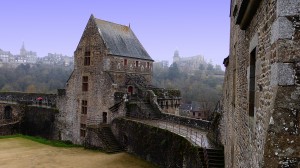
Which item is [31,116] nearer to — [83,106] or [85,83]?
[83,106]

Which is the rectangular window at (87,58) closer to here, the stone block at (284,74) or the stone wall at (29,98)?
the stone wall at (29,98)

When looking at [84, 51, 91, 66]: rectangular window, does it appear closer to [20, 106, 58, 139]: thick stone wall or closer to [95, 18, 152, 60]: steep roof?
[95, 18, 152, 60]: steep roof

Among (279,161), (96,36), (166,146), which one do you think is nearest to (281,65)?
(279,161)

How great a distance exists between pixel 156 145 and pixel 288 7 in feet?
58.9

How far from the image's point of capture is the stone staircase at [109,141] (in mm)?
25984

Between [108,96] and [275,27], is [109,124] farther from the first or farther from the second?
[275,27]

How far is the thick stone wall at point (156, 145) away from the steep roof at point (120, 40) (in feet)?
23.7

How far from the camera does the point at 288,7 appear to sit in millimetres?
4035

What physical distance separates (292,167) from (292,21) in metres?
1.70

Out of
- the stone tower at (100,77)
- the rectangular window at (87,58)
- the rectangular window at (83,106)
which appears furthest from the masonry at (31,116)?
the rectangular window at (87,58)

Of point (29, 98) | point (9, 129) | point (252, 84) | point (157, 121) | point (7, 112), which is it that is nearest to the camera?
point (252, 84)

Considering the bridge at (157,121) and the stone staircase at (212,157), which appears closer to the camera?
the stone staircase at (212,157)

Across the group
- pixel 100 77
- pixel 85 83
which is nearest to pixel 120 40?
pixel 100 77

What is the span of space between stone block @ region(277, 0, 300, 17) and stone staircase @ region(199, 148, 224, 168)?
11830 millimetres
